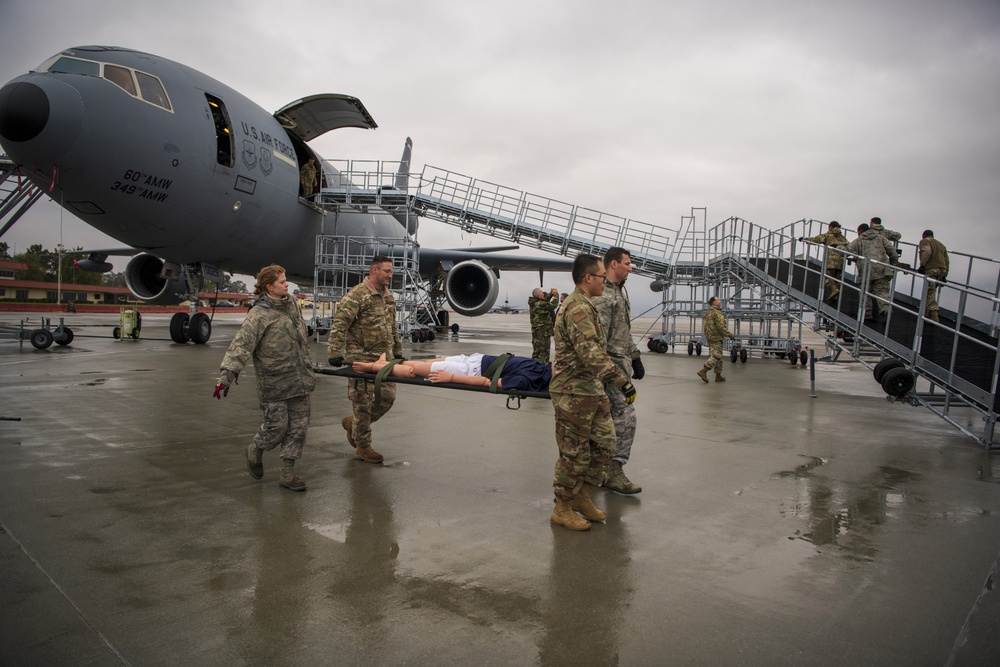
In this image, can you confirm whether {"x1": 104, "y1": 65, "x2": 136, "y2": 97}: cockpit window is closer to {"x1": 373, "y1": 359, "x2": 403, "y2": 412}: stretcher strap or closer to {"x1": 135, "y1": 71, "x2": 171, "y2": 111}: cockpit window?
{"x1": 135, "y1": 71, "x2": 171, "y2": 111}: cockpit window

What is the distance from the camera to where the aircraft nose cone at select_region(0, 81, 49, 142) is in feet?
30.8

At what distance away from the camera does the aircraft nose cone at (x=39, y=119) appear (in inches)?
371

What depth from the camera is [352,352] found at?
562cm

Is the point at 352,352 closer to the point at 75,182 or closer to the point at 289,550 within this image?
the point at 289,550

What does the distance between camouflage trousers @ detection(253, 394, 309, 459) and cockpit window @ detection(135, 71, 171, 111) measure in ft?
30.3

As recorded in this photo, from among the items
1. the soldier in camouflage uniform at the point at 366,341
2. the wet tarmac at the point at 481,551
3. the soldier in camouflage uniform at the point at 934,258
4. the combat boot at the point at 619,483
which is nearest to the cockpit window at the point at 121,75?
the wet tarmac at the point at 481,551

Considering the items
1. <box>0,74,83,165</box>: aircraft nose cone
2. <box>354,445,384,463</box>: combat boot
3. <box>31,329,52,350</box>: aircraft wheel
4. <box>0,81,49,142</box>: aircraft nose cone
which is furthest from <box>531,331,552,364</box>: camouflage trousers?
<box>31,329,52,350</box>: aircraft wheel

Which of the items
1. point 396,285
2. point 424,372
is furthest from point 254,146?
point 424,372

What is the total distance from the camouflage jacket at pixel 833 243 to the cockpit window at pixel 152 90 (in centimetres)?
1197

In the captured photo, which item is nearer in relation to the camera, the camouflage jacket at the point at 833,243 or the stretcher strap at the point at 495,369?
the stretcher strap at the point at 495,369

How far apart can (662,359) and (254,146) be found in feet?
37.5

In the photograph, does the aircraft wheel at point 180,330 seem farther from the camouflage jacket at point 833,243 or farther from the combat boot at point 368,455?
the camouflage jacket at point 833,243

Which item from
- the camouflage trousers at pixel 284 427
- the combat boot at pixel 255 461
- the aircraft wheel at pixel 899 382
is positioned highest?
the aircraft wheel at pixel 899 382

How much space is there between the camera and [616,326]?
4789mm
